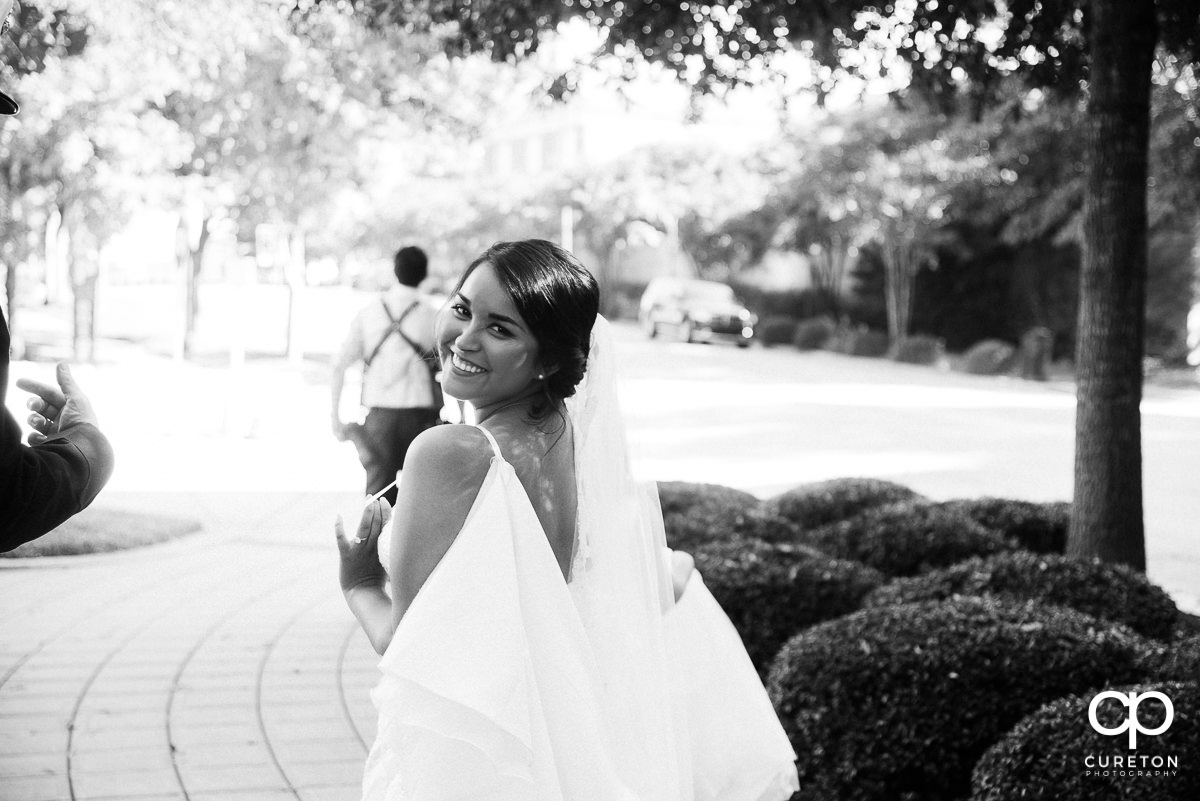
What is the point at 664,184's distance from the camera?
151ft

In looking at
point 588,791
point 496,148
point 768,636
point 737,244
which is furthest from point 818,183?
point 496,148

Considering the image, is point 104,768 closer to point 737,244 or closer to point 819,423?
point 819,423

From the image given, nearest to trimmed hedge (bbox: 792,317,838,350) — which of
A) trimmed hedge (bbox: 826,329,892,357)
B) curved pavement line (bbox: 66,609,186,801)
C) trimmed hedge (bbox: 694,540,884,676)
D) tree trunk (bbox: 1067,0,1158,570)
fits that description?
trimmed hedge (bbox: 826,329,892,357)

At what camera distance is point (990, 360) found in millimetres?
28812

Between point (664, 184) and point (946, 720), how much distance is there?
1687 inches

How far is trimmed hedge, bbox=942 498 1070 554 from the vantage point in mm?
7105

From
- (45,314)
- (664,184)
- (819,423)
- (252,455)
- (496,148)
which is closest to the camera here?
(252,455)

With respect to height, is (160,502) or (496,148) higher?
(496,148)

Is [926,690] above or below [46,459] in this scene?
below

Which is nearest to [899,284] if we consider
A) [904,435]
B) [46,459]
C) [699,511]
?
[904,435]

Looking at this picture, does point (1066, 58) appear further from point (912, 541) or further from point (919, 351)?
point (919, 351)

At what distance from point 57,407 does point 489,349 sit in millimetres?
708

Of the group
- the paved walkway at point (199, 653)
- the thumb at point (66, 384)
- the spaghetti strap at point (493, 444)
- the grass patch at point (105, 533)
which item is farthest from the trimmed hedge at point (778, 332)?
the thumb at point (66, 384)

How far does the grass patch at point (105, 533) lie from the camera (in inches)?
326
